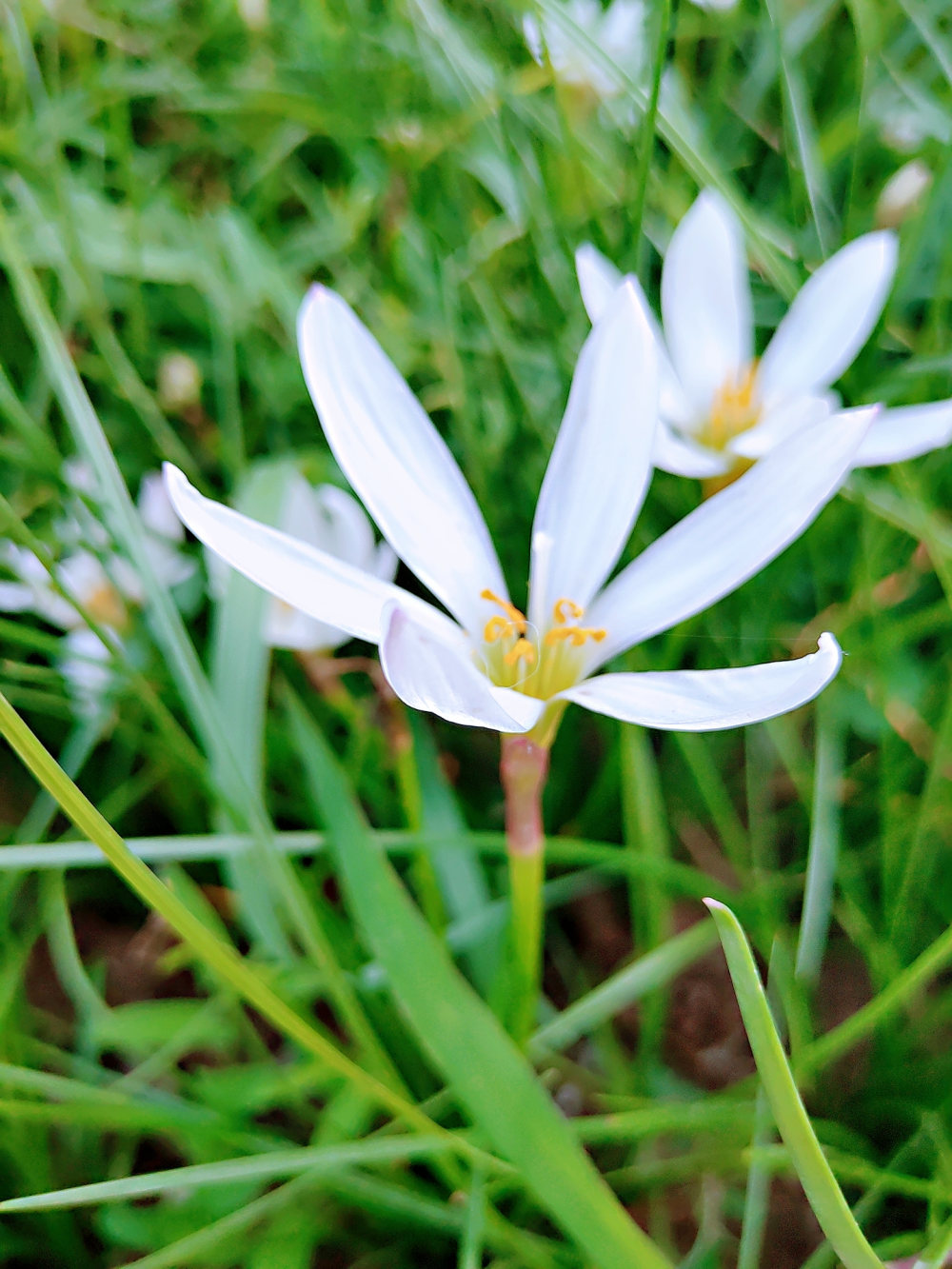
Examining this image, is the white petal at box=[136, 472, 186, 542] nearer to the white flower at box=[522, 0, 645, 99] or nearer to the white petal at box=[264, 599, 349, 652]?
the white petal at box=[264, 599, 349, 652]

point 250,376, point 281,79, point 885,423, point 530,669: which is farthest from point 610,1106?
point 281,79

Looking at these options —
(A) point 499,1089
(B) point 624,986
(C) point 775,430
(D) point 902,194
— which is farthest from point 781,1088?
(D) point 902,194

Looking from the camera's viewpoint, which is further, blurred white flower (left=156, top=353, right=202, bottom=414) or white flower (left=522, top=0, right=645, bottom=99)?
blurred white flower (left=156, top=353, right=202, bottom=414)

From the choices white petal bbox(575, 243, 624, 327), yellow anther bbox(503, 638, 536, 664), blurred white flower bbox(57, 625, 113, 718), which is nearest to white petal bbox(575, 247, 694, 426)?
white petal bbox(575, 243, 624, 327)

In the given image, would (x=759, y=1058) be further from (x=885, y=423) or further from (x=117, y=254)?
(x=117, y=254)

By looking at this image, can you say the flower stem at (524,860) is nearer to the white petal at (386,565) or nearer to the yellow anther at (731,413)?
the white petal at (386,565)

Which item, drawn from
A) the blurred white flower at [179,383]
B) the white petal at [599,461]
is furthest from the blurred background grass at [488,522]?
the white petal at [599,461]

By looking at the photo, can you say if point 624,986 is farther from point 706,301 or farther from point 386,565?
point 706,301
